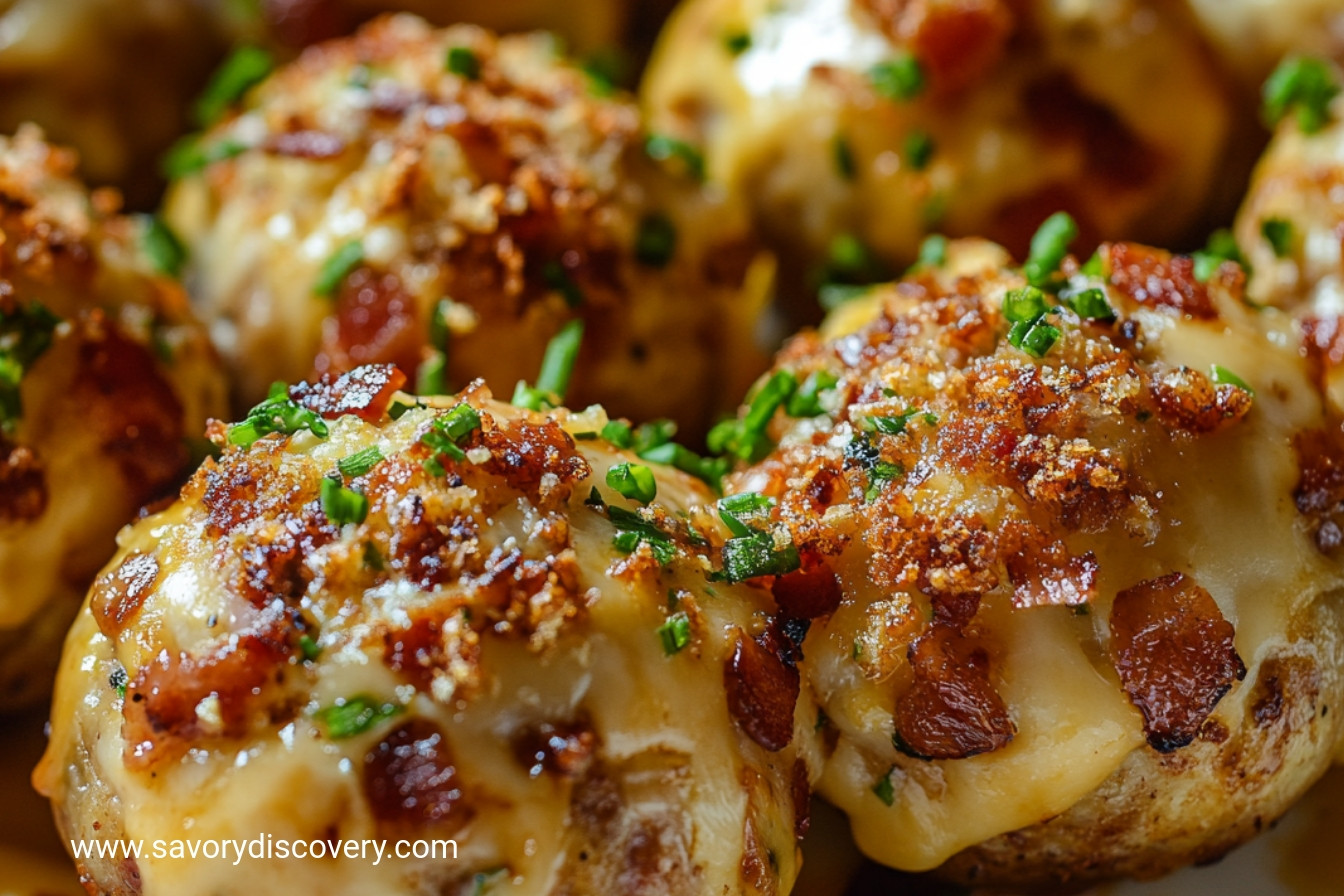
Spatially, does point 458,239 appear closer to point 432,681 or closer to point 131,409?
point 131,409

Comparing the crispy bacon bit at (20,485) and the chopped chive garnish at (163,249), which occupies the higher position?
the chopped chive garnish at (163,249)

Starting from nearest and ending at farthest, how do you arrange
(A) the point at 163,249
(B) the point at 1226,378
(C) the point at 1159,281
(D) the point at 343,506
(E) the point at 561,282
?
(D) the point at 343,506
(B) the point at 1226,378
(C) the point at 1159,281
(E) the point at 561,282
(A) the point at 163,249

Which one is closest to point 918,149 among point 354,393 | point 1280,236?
point 1280,236

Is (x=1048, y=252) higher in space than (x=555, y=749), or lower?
higher

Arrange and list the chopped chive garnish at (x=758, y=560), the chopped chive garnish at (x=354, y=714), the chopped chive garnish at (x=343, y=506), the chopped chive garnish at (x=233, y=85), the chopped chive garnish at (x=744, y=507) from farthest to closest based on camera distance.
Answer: the chopped chive garnish at (x=233, y=85) → the chopped chive garnish at (x=744, y=507) → the chopped chive garnish at (x=758, y=560) → the chopped chive garnish at (x=343, y=506) → the chopped chive garnish at (x=354, y=714)

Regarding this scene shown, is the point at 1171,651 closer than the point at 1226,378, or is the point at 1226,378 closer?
the point at 1171,651

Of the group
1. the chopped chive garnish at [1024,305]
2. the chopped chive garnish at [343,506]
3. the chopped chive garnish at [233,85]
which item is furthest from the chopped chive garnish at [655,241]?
the chopped chive garnish at [233,85]

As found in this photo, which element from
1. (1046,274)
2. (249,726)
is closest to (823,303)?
(1046,274)

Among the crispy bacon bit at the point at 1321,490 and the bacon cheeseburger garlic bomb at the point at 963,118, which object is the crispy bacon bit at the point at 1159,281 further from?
the bacon cheeseburger garlic bomb at the point at 963,118
